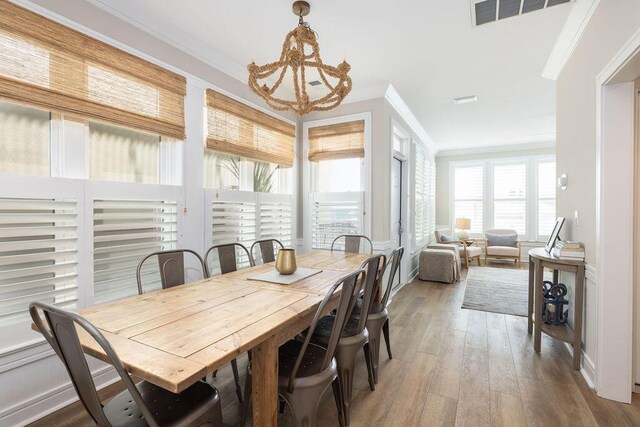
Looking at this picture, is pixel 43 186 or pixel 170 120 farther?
pixel 170 120

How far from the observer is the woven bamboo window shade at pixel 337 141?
396cm

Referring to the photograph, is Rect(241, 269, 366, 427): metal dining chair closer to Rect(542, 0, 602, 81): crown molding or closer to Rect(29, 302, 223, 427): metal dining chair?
Rect(29, 302, 223, 427): metal dining chair

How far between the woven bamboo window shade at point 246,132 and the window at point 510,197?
5716 mm

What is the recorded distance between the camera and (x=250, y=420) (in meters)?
1.86

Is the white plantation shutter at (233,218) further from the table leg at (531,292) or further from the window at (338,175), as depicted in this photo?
the table leg at (531,292)

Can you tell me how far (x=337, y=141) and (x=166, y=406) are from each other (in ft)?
11.2

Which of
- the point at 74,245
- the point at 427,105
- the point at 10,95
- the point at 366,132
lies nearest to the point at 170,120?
the point at 10,95

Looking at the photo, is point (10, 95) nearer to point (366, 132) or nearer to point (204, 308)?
point (204, 308)

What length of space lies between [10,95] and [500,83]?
4426 mm

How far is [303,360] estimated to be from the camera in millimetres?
1632

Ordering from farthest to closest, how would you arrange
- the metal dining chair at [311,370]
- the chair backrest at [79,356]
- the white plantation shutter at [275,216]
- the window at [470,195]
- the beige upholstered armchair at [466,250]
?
the window at [470,195], the beige upholstered armchair at [466,250], the white plantation shutter at [275,216], the metal dining chair at [311,370], the chair backrest at [79,356]

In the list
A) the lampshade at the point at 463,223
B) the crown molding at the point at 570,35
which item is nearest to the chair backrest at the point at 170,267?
the crown molding at the point at 570,35

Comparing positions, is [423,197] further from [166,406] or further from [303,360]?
[166,406]

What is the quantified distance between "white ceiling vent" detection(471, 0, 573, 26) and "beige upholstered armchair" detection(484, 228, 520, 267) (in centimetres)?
544
